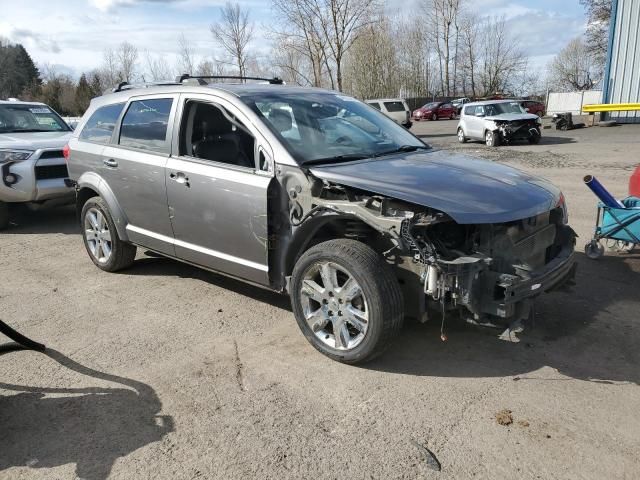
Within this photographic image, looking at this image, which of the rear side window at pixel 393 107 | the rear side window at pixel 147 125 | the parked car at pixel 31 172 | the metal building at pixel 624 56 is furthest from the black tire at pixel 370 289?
the metal building at pixel 624 56

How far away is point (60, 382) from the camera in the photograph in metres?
3.61

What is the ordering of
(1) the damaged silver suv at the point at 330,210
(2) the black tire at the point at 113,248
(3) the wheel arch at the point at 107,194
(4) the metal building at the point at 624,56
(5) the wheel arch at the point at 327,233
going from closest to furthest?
(1) the damaged silver suv at the point at 330,210
(5) the wheel arch at the point at 327,233
(3) the wheel arch at the point at 107,194
(2) the black tire at the point at 113,248
(4) the metal building at the point at 624,56

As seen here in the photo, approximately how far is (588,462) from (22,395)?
3334 mm

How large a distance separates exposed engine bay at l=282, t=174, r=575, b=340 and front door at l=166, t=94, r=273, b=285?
1.41 feet

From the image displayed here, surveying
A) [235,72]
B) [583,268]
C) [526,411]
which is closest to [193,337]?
[526,411]

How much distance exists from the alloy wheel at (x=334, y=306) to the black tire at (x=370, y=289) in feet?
0.15

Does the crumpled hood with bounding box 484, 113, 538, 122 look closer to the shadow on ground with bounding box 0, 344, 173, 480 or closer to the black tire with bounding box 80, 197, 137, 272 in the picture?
the black tire with bounding box 80, 197, 137, 272

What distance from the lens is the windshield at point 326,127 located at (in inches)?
162

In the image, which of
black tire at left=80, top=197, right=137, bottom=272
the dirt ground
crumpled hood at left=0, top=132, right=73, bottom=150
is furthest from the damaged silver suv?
crumpled hood at left=0, top=132, right=73, bottom=150

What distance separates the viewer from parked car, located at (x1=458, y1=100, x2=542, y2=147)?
1950 centimetres

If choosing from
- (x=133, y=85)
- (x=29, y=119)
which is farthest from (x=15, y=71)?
(x=133, y=85)

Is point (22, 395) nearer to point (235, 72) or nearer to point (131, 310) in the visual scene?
point (131, 310)

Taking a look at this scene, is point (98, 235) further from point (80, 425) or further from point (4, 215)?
point (4, 215)

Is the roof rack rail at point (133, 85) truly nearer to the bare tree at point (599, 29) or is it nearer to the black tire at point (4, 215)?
the black tire at point (4, 215)
